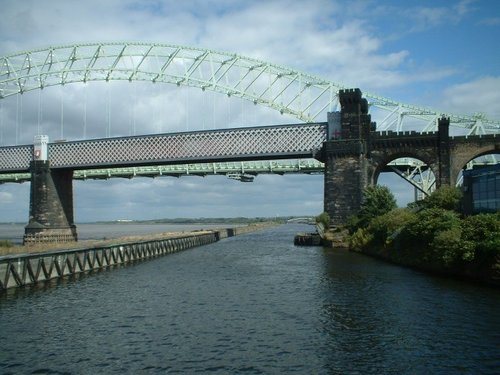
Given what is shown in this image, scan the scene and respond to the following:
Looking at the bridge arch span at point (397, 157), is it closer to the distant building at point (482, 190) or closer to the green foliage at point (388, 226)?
the green foliage at point (388, 226)

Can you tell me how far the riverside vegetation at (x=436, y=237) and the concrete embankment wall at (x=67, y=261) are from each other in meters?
25.5

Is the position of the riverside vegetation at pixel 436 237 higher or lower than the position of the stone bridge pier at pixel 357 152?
lower

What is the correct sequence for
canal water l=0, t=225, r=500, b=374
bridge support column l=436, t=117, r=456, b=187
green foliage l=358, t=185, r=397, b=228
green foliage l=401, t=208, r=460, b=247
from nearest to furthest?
canal water l=0, t=225, r=500, b=374, green foliage l=401, t=208, r=460, b=247, green foliage l=358, t=185, r=397, b=228, bridge support column l=436, t=117, r=456, b=187

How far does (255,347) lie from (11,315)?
1297cm

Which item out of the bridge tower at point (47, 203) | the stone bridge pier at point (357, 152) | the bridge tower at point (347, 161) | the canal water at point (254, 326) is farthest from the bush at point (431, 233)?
the bridge tower at point (47, 203)

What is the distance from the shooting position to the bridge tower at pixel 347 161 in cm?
7281

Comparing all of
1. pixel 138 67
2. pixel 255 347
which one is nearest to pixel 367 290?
pixel 255 347

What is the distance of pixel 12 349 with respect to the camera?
1905 centimetres

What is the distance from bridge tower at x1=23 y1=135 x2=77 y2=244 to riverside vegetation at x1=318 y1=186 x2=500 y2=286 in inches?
1869

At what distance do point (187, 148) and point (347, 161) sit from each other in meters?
25.5

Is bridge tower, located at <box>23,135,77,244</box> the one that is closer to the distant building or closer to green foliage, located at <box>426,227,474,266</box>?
the distant building

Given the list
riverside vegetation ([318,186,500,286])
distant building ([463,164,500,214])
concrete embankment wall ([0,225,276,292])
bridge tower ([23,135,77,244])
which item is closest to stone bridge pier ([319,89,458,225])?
riverside vegetation ([318,186,500,286])

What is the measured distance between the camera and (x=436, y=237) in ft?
122

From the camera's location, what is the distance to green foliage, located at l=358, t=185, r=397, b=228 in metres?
66.3
